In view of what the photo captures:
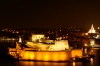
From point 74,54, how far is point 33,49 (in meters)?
2.08

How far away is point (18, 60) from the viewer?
21.8m

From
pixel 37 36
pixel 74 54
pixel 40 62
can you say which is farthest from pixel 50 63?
pixel 37 36

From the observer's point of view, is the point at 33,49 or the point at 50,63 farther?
the point at 33,49

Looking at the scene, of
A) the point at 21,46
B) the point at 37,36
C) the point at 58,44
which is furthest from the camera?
the point at 37,36

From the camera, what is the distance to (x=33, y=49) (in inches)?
853

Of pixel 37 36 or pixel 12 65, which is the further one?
pixel 37 36

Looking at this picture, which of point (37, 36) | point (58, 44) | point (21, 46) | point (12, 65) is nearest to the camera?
point (12, 65)

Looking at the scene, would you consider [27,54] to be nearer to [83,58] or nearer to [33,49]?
[33,49]

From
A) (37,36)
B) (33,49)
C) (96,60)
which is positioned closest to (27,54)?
(33,49)

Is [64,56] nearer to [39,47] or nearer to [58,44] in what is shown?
[58,44]

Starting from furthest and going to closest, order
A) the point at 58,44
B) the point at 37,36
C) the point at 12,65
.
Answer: the point at 37,36, the point at 58,44, the point at 12,65

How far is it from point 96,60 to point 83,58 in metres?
0.76

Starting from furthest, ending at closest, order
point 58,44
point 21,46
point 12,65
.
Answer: point 21,46
point 58,44
point 12,65

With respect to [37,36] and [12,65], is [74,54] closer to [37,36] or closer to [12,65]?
[12,65]
